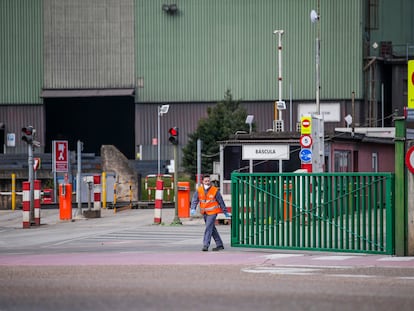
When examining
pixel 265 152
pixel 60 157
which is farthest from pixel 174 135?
pixel 60 157

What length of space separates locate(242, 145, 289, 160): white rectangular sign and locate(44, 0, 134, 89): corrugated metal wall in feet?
116

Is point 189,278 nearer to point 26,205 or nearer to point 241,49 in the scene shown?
point 26,205

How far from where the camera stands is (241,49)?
68.6 meters

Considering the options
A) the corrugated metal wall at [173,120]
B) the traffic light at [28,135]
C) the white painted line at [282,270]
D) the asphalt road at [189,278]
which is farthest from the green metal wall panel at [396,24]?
→ the white painted line at [282,270]

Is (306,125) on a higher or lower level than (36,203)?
higher

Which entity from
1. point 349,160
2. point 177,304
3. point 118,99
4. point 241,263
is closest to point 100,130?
point 118,99

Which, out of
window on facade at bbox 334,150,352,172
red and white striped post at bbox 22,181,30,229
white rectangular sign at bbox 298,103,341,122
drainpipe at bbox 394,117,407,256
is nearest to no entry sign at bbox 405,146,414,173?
drainpipe at bbox 394,117,407,256

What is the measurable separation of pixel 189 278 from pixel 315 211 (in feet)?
19.3

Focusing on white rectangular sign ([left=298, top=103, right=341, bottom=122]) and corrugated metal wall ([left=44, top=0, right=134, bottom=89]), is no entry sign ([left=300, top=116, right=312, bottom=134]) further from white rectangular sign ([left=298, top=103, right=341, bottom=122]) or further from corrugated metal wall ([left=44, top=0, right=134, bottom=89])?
→ corrugated metal wall ([left=44, top=0, right=134, bottom=89])

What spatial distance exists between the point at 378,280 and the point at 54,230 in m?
18.1

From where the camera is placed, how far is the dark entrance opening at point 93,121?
74.5 metres

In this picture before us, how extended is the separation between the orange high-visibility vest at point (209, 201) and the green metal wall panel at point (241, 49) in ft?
152

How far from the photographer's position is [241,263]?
60.7 feet

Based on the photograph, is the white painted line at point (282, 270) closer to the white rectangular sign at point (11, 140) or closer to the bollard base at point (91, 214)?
the bollard base at point (91, 214)
